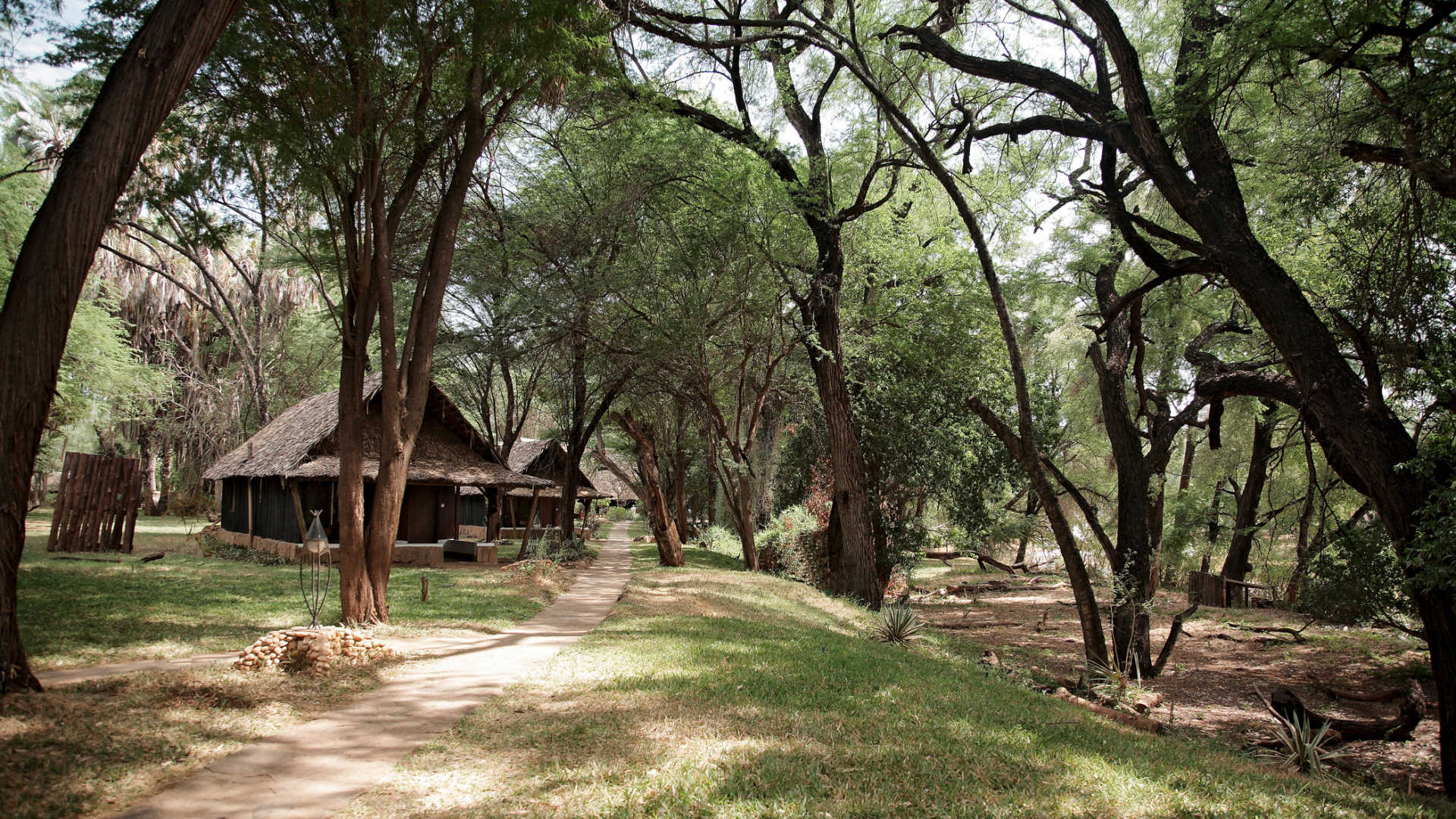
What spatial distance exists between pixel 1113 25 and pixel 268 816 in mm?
10420

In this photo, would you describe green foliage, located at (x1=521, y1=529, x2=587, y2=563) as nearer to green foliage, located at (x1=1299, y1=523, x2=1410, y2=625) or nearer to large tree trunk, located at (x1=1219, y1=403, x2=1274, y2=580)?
green foliage, located at (x1=1299, y1=523, x2=1410, y2=625)

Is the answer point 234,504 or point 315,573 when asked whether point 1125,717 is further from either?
point 234,504

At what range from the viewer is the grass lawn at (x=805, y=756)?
13.5ft

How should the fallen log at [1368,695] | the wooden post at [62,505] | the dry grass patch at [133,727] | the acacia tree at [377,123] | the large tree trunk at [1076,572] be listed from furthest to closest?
1. the wooden post at [62,505]
2. the large tree trunk at [1076,572]
3. the fallen log at [1368,695]
4. the acacia tree at [377,123]
5. the dry grass patch at [133,727]

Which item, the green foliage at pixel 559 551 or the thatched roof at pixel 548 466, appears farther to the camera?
the thatched roof at pixel 548 466

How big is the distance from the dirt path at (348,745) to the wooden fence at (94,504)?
1350cm

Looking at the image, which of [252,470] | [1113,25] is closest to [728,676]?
[1113,25]

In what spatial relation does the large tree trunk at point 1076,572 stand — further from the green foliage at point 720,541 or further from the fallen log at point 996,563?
the green foliage at point 720,541

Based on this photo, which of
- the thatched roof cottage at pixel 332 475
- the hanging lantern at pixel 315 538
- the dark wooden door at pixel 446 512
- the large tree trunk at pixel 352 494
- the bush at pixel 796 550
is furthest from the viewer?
the dark wooden door at pixel 446 512

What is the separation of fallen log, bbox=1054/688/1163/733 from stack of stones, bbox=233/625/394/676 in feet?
24.0

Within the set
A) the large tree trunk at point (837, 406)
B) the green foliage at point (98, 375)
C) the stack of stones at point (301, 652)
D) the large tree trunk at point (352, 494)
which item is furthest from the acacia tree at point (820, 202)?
the green foliage at point (98, 375)

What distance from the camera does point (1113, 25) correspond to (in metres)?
8.59

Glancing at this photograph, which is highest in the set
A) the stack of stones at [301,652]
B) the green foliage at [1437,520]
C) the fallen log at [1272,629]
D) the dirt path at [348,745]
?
the green foliage at [1437,520]

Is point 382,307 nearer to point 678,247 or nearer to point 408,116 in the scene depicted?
point 408,116
